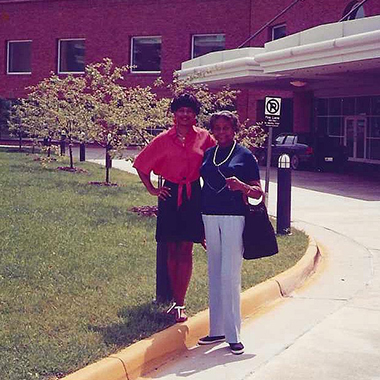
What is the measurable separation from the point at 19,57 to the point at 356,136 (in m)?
23.0

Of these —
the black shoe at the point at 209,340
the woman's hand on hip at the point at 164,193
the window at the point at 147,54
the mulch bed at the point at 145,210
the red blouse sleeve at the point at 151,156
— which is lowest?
the black shoe at the point at 209,340

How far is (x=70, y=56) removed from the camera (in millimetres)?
45406

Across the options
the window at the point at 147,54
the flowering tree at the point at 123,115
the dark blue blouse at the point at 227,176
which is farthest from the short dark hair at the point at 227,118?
the window at the point at 147,54

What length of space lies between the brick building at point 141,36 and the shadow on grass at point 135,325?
29.0 metres

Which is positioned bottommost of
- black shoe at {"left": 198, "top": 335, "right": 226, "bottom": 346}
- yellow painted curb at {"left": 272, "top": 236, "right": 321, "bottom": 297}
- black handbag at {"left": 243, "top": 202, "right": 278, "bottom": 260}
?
black shoe at {"left": 198, "top": 335, "right": 226, "bottom": 346}

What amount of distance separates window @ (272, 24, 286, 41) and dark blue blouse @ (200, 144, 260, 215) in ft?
106

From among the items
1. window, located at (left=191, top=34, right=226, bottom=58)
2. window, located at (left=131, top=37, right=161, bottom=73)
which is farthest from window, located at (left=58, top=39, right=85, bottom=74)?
window, located at (left=191, top=34, right=226, bottom=58)

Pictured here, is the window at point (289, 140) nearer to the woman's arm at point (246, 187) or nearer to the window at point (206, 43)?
the window at point (206, 43)

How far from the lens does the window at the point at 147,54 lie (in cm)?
4312

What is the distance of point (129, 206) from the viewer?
13.9m

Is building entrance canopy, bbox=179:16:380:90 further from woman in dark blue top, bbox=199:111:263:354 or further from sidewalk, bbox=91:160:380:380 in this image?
woman in dark blue top, bbox=199:111:263:354

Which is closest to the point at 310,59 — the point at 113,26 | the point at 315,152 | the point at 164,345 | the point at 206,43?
the point at 315,152

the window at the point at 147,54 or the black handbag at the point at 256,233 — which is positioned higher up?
the window at the point at 147,54

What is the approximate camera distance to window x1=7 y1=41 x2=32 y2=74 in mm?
46562
